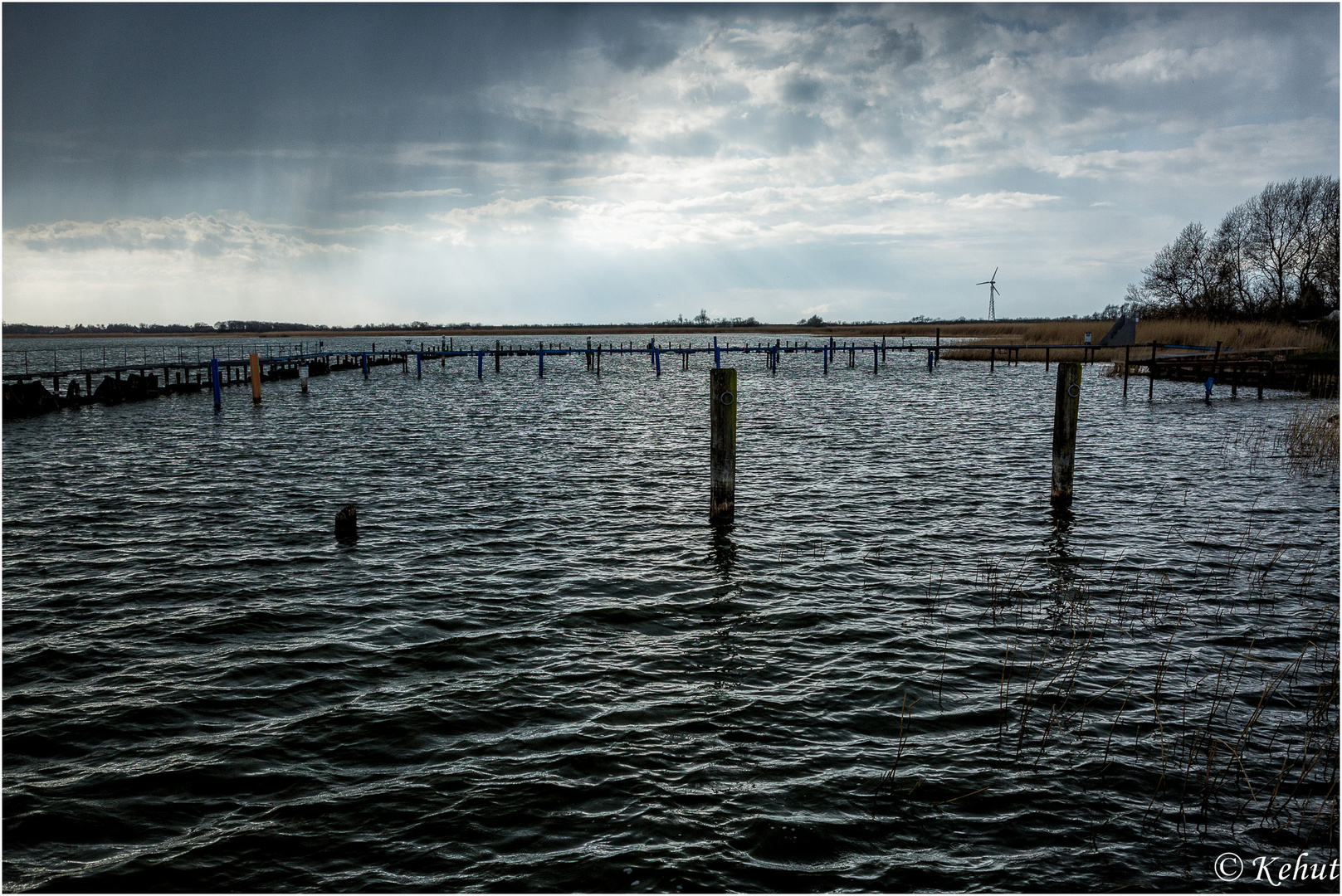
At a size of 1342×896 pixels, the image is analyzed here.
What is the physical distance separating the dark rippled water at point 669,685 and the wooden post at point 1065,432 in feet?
1.81

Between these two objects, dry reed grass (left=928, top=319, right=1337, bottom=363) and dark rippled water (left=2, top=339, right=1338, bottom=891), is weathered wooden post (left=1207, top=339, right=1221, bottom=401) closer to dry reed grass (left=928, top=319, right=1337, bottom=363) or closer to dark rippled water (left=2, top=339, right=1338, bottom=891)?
dry reed grass (left=928, top=319, right=1337, bottom=363)

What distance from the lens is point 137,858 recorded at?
238 inches

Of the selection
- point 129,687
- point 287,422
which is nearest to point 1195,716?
point 129,687

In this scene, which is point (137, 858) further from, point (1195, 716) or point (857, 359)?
point (857, 359)

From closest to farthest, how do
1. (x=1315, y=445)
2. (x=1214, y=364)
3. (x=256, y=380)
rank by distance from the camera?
(x=1315, y=445) < (x=1214, y=364) < (x=256, y=380)

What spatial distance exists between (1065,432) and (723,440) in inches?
297

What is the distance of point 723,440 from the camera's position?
1498 cm

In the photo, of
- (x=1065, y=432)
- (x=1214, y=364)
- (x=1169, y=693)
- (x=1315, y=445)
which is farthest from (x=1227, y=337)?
(x=1169, y=693)

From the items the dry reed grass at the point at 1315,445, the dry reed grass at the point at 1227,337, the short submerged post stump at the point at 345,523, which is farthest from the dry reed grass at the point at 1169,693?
the dry reed grass at the point at 1227,337

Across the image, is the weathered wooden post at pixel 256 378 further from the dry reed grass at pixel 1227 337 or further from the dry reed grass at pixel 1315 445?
the dry reed grass at pixel 1227 337

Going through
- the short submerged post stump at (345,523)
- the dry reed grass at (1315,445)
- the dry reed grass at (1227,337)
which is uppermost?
the dry reed grass at (1227,337)
